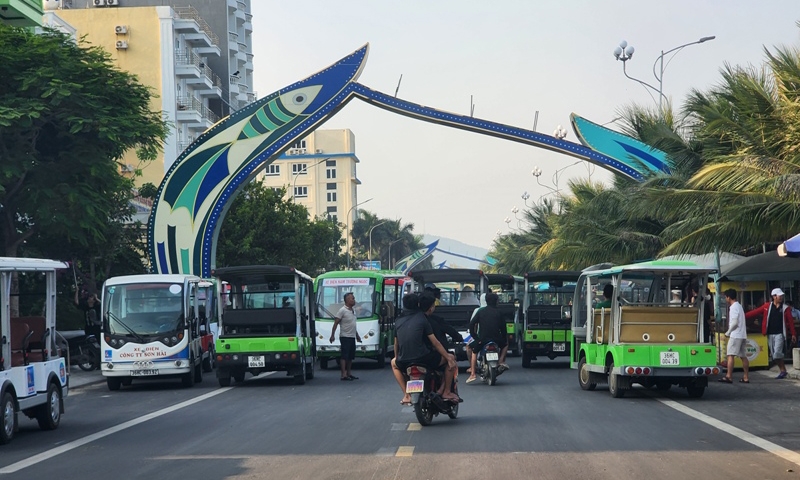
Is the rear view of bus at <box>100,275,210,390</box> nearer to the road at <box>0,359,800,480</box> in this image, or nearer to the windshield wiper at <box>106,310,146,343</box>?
the windshield wiper at <box>106,310,146,343</box>

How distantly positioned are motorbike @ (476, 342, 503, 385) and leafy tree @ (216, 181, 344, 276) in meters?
32.0

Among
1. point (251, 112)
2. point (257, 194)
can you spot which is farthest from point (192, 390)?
point (257, 194)

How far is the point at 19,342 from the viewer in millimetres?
14312

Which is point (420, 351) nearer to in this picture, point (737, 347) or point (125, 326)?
point (737, 347)

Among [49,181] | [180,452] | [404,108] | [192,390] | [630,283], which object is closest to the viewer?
[180,452]

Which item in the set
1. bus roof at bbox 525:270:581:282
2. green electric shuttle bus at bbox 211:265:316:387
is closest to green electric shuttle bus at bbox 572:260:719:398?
green electric shuttle bus at bbox 211:265:316:387

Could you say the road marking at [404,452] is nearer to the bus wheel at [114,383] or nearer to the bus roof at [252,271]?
the bus roof at [252,271]

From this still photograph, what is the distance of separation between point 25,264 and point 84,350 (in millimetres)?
14614

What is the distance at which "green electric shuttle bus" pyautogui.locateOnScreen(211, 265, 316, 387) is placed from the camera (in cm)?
2241

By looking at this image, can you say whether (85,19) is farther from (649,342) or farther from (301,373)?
(649,342)

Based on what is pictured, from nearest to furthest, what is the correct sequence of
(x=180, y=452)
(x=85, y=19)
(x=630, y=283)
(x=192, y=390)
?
(x=180, y=452)
(x=630, y=283)
(x=192, y=390)
(x=85, y=19)

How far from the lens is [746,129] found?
24281mm

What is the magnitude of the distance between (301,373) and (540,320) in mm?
8035

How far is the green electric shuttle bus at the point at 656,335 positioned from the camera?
17297mm
